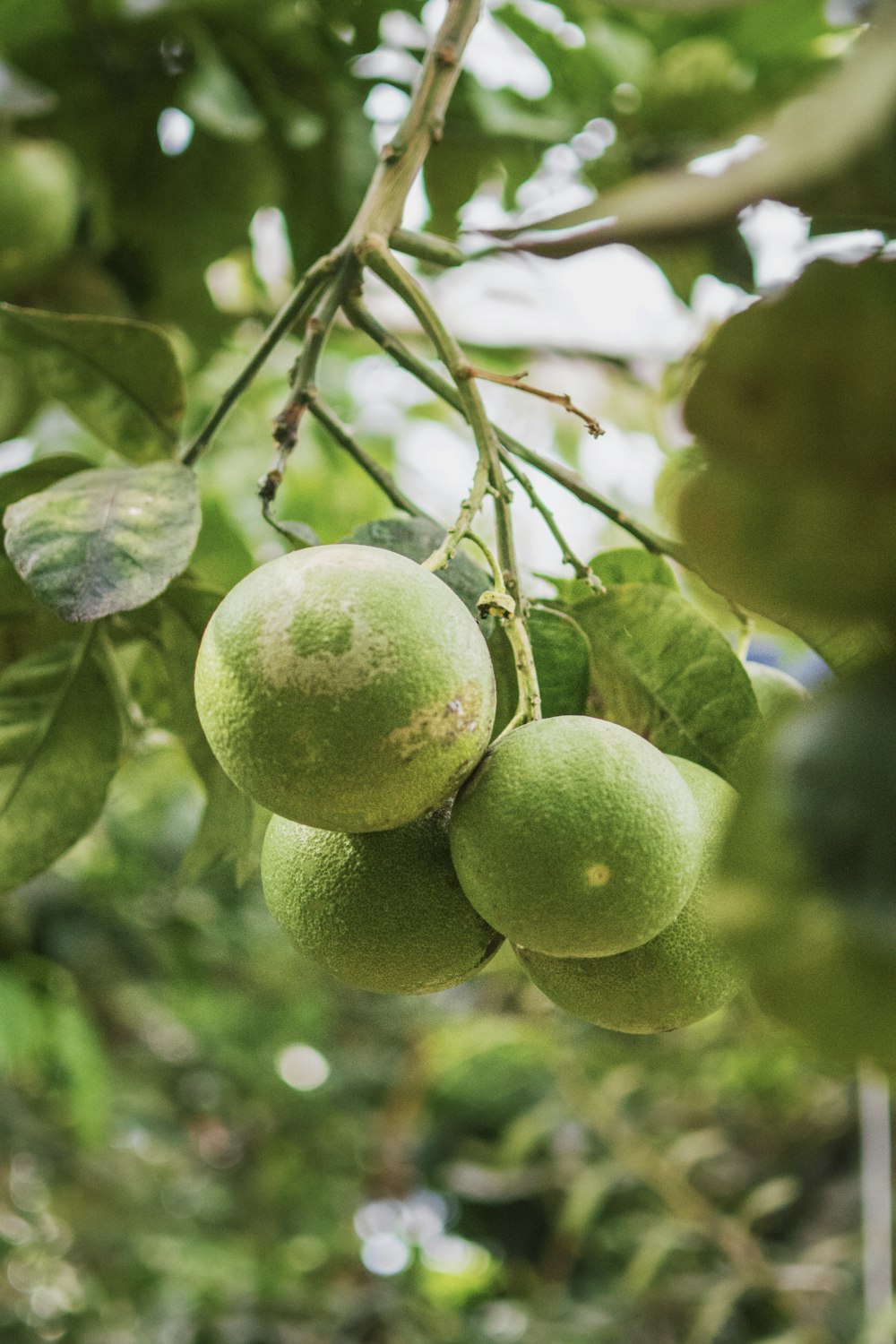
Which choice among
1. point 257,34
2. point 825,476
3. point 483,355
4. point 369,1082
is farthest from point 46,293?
point 369,1082

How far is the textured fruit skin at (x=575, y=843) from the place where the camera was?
756mm

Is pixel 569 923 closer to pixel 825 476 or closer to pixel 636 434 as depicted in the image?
pixel 825 476

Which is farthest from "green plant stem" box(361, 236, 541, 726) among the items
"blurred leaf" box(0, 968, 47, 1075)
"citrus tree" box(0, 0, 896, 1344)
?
"blurred leaf" box(0, 968, 47, 1075)

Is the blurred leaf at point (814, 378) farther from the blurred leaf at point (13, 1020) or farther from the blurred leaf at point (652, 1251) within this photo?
the blurred leaf at point (652, 1251)

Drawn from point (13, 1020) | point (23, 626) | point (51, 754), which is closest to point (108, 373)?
point (23, 626)

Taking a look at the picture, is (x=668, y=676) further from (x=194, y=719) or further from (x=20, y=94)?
(x=20, y=94)

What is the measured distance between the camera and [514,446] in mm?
1031

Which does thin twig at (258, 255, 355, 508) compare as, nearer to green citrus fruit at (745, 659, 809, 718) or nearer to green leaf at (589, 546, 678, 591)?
green leaf at (589, 546, 678, 591)

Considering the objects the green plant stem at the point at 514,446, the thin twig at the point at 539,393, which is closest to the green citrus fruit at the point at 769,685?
the green plant stem at the point at 514,446

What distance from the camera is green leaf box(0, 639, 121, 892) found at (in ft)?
3.67

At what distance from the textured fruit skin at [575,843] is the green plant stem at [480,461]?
0.09 metres

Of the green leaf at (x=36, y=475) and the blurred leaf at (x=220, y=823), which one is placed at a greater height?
the green leaf at (x=36, y=475)

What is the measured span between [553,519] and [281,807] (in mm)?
377

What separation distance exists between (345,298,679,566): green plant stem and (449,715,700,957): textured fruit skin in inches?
10.2
